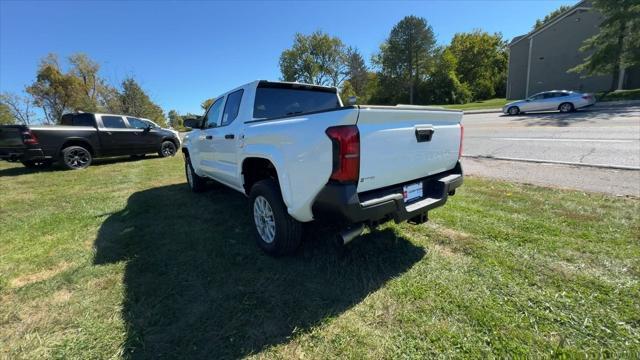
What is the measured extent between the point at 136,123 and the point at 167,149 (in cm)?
174

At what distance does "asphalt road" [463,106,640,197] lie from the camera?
5344 millimetres

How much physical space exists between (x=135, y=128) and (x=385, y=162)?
39.1 ft

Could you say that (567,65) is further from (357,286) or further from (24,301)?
(24,301)

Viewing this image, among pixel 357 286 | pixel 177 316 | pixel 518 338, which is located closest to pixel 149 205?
pixel 177 316

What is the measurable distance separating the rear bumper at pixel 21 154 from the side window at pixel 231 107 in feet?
26.6

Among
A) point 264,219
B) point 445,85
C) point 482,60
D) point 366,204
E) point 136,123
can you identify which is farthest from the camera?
A: point 482,60

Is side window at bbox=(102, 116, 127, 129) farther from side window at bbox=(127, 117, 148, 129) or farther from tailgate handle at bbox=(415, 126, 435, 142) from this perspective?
tailgate handle at bbox=(415, 126, 435, 142)

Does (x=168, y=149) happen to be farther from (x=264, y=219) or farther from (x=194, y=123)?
(x=264, y=219)

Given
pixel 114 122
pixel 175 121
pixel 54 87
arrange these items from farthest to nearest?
1. pixel 175 121
2. pixel 54 87
3. pixel 114 122

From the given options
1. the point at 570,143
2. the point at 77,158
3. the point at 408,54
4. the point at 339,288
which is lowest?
the point at 570,143

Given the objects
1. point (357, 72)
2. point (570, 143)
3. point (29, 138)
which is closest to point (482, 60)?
point (357, 72)

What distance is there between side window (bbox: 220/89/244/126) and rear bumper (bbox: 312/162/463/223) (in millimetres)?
2190

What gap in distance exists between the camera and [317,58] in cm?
6262

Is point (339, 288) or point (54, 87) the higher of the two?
point (54, 87)
